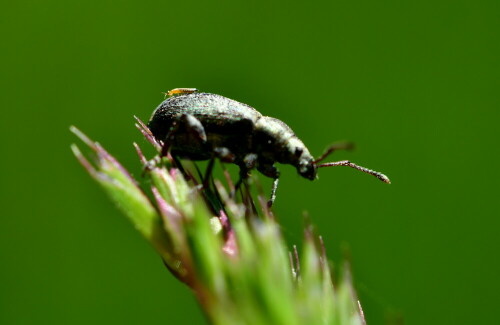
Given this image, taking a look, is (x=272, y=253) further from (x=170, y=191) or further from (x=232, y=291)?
(x=170, y=191)

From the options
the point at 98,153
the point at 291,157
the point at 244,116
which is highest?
the point at 98,153

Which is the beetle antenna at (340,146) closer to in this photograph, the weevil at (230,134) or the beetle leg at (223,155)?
the weevil at (230,134)

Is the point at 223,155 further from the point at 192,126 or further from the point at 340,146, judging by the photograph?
the point at 340,146

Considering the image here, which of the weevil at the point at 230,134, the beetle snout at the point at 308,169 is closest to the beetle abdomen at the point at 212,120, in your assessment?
the weevil at the point at 230,134

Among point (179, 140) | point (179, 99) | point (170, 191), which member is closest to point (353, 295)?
point (170, 191)

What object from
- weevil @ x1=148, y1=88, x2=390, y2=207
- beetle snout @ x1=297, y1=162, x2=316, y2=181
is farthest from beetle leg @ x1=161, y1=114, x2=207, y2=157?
beetle snout @ x1=297, y1=162, x2=316, y2=181

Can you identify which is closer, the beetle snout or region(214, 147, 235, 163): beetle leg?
region(214, 147, 235, 163): beetle leg

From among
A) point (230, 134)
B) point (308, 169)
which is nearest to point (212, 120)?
point (230, 134)

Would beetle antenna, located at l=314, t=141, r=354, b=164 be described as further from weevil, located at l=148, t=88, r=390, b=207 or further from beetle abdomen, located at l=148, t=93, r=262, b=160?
beetle abdomen, located at l=148, t=93, r=262, b=160
